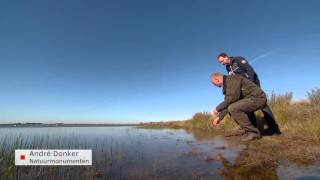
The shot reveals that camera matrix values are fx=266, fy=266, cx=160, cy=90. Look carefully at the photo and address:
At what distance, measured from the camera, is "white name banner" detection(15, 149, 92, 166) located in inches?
185

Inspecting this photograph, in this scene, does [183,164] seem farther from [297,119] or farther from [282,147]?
[297,119]

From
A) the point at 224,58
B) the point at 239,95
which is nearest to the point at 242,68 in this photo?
the point at 224,58

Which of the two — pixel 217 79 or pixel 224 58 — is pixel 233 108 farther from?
pixel 224 58

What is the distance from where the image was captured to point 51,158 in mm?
4984

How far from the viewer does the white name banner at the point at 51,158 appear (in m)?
4.70

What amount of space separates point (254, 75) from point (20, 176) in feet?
19.0

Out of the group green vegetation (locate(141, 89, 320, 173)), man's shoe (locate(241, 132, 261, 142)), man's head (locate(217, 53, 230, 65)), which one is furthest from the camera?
man's head (locate(217, 53, 230, 65))

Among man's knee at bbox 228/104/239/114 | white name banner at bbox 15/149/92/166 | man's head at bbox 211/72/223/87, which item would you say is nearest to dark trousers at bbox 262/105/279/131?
man's knee at bbox 228/104/239/114

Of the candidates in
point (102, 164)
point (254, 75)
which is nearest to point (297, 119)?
point (254, 75)

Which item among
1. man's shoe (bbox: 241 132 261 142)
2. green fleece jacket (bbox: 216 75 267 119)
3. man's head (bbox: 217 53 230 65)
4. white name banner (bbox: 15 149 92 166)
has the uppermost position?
man's head (bbox: 217 53 230 65)

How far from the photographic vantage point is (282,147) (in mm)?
5363

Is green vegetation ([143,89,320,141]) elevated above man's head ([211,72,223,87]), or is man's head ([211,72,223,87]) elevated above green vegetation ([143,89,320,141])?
man's head ([211,72,223,87])

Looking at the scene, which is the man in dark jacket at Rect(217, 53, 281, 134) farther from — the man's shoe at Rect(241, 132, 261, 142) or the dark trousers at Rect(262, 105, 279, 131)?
the man's shoe at Rect(241, 132, 261, 142)

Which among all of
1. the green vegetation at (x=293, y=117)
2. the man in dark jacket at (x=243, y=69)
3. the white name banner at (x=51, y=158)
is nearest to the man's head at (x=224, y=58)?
the man in dark jacket at (x=243, y=69)
